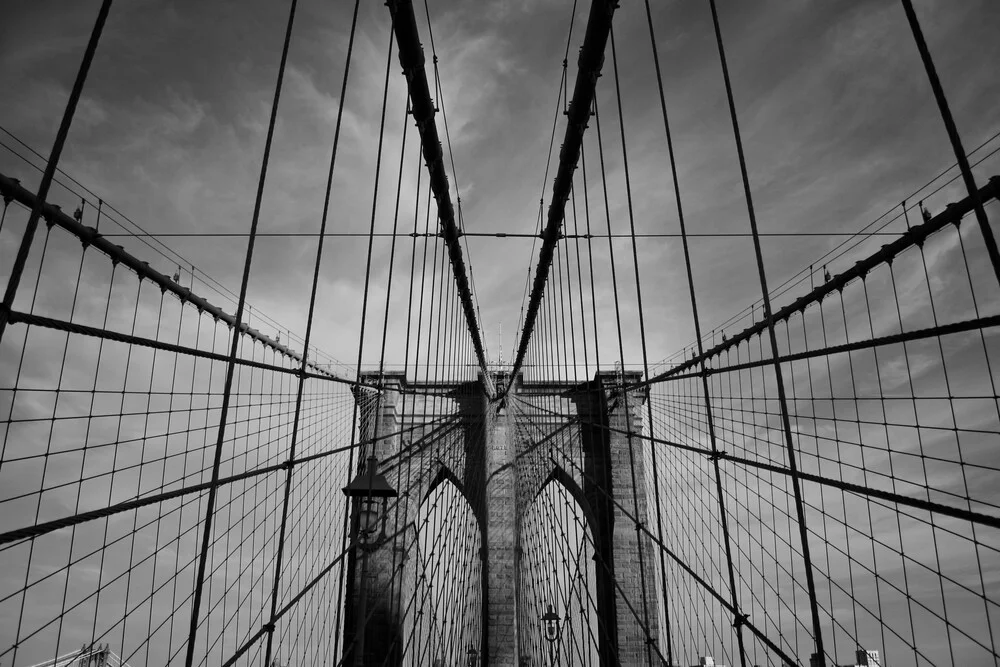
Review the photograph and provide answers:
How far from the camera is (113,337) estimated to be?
9.45ft

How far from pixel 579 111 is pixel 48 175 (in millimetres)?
4449

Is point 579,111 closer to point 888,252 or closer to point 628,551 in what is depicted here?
point 888,252

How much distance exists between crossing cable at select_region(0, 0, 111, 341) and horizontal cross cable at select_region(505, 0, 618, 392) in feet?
9.80

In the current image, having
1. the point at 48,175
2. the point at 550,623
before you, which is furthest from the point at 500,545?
the point at 48,175

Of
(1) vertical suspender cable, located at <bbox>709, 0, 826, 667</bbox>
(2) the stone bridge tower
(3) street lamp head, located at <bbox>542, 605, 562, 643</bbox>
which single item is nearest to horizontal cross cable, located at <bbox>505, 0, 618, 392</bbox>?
(1) vertical suspender cable, located at <bbox>709, 0, 826, 667</bbox>

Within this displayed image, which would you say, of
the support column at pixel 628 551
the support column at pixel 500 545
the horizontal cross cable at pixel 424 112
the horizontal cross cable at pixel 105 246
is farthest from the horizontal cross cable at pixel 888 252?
the support column at pixel 500 545

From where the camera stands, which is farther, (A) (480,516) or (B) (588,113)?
(A) (480,516)

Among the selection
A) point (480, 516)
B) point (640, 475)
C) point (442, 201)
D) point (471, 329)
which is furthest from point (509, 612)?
point (442, 201)

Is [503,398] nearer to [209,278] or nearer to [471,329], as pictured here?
[471,329]

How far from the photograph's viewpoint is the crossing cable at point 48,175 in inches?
48.6

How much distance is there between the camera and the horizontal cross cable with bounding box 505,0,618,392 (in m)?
3.73

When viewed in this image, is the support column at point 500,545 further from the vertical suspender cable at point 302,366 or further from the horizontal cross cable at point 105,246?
the vertical suspender cable at point 302,366

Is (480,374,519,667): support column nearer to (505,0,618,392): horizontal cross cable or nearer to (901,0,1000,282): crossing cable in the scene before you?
(505,0,618,392): horizontal cross cable

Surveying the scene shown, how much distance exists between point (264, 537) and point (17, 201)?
522 cm
